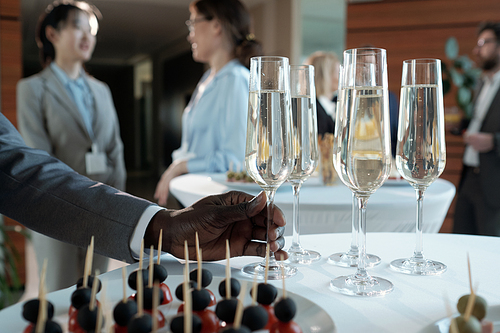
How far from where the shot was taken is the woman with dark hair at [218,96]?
237cm

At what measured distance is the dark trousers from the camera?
341 centimetres

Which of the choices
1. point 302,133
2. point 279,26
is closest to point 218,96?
point 302,133

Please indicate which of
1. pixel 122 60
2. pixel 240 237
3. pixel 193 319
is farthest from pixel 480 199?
pixel 122 60

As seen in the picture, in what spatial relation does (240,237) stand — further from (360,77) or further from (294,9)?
(294,9)

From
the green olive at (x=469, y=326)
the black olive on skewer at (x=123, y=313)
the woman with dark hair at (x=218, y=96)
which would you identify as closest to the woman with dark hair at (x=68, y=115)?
the woman with dark hair at (x=218, y=96)

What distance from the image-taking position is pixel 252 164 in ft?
2.30

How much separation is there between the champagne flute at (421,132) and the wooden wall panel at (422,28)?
460 cm

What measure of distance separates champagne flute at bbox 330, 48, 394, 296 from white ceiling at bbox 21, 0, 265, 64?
277 inches

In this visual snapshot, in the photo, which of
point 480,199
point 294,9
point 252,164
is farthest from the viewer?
point 294,9

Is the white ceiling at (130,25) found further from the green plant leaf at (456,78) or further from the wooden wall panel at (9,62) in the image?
the green plant leaf at (456,78)

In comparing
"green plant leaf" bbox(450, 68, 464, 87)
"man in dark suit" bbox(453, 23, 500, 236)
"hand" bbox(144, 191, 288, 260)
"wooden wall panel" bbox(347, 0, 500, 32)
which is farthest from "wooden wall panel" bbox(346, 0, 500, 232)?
"hand" bbox(144, 191, 288, 260)

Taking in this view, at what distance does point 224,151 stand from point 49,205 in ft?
5.16

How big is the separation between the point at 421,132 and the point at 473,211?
329 cm

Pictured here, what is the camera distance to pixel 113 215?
2.63 feet
